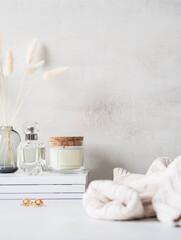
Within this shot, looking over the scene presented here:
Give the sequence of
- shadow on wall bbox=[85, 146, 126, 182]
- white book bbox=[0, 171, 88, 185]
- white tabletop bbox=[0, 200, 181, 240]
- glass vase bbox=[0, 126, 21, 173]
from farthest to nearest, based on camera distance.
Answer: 1. shadow on wall bbox=[85, 146, 126, 182]
2. glass vase bbox=[0, 126, 21, 173]
3. white book bbox=[0, 171, 88, 185]
4. white tabletop bbox=[0, 200, 181, 240]

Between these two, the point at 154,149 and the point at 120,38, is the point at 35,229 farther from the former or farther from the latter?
the point at 120,38

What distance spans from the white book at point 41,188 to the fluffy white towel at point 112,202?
1.73 feet

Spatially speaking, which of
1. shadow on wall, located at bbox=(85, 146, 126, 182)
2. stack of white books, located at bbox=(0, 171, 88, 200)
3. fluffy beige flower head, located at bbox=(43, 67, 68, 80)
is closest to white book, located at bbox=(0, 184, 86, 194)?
stack of white books, located at bbox=(0, 171, 88, 200)

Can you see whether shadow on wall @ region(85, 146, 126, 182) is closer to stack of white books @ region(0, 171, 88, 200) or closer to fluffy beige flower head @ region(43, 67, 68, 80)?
stack of white books @ region(0, 171, 88, 200)

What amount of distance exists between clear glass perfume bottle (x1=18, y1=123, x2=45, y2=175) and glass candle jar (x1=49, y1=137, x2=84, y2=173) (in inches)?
2.3

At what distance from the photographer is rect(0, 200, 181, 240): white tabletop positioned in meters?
0.60

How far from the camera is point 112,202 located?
0.69 meters

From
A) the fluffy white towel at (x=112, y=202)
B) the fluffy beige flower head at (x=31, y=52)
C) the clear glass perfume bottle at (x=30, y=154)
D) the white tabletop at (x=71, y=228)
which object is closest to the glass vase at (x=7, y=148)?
the clear glass perfume bottle at (x=30, y=154)

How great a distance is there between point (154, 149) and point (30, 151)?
0.51 metres

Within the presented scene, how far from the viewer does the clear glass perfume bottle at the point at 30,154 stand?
132 centimetres

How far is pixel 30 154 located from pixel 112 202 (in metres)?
0.70

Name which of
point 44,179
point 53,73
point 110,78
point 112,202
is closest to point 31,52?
point 53,73

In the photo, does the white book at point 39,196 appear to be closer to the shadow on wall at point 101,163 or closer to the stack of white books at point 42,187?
the stack of white books at point 42,187

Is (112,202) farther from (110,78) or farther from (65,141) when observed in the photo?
(110,78)
